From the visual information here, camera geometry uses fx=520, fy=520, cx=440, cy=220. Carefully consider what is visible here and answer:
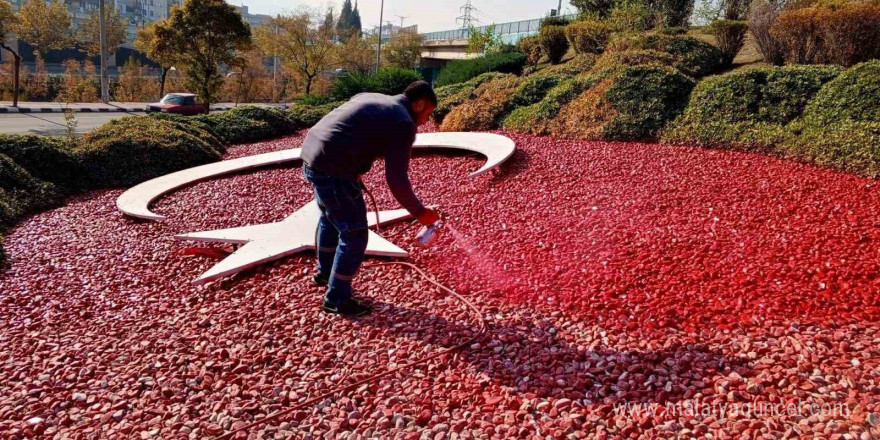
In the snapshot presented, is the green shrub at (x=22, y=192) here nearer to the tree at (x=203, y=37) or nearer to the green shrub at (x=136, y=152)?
the green shrub at (x=136, y=152)

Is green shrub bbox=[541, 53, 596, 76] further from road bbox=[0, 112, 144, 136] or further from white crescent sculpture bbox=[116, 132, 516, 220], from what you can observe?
road bbox=[0, 112, 144, 136]

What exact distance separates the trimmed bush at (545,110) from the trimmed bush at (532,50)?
10.3 metres

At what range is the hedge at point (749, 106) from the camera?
652 centimetres

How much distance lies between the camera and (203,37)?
1636 centimetres

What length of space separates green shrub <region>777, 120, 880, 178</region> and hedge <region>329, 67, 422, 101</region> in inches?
471

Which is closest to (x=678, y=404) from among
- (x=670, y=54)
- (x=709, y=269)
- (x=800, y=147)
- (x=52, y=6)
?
(x=709, y=269)

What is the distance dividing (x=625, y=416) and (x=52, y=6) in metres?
35.4

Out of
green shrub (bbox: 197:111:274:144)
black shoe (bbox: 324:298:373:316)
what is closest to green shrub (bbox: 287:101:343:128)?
green shrub (bbox: 197:111:274:144)

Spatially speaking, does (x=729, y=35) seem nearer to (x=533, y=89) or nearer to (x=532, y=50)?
(x=533, y=89)

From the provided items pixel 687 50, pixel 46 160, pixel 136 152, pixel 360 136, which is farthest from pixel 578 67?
pixel 46 160

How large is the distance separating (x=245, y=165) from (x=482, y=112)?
454 centimetres

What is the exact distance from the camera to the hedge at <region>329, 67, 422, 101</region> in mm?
16438

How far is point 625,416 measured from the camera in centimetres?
245

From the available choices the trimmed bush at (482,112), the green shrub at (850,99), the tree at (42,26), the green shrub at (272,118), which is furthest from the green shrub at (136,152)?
the tree at (42,26)
